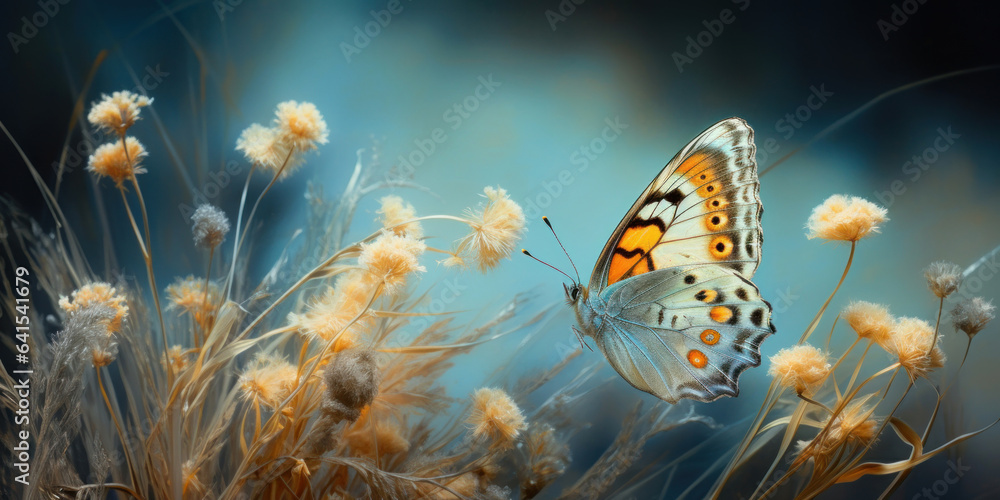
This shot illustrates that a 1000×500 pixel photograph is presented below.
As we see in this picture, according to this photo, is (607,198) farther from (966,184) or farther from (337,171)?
(966,184)

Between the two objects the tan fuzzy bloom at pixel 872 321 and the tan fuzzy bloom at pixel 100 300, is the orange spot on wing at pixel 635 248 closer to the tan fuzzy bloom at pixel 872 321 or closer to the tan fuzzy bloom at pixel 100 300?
the tan fuzzy bloom at pixel 872 321

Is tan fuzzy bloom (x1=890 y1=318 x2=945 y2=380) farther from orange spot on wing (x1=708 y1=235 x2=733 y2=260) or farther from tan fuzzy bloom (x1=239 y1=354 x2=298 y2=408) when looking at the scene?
tan fuzzy bloom (x1=239 y1=354 x2=298 y2=408)

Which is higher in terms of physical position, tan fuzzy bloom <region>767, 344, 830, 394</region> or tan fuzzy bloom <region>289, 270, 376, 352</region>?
tan fuzzy bloom <region>289, 270, 376, 352</region>

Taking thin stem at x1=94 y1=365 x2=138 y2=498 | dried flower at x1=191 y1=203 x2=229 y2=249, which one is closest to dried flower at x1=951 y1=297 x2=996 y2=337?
dried flower at x1=191 y1=203 x2=229 y2=249

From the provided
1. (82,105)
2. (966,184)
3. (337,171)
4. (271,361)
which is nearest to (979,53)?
(966,184)

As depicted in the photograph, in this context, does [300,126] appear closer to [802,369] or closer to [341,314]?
[341,314]

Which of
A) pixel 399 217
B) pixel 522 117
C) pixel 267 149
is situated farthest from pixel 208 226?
pixel 522 117

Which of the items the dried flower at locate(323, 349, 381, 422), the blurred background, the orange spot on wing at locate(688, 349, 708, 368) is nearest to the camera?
the dried flower at locate(323, 349, 381, 422)
